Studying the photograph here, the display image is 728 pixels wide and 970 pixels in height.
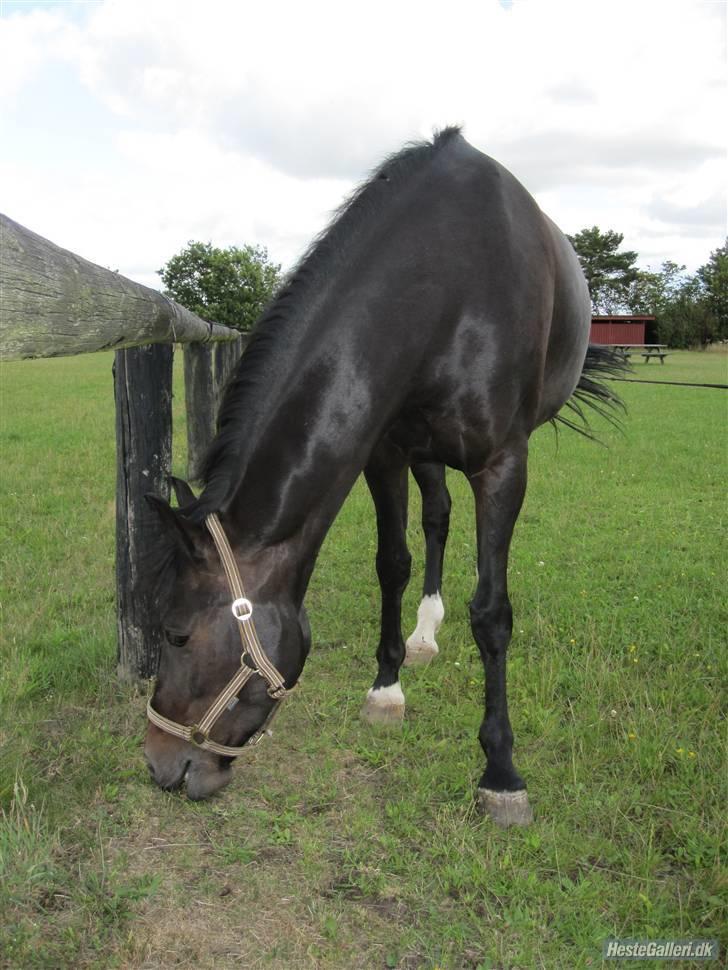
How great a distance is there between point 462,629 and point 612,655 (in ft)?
2.50

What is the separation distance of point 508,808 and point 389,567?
3.78 ft

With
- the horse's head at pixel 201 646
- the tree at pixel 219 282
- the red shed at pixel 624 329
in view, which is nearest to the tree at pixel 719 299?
the red shed at pixel 624 329

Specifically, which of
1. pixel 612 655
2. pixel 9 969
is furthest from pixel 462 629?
pixel 9 969

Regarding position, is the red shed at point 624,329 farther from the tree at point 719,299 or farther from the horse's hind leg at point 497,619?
the horse's hind leg at point 497,619

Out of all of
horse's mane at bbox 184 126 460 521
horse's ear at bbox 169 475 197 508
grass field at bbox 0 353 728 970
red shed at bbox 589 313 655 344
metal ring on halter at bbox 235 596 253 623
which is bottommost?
grass field at bbox 0 353 728 970

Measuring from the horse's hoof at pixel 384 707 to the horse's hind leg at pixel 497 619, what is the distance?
19.5 inches

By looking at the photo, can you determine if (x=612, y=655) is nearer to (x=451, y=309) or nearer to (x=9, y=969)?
(x=451, y=309)

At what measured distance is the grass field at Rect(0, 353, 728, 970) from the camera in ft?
6.41

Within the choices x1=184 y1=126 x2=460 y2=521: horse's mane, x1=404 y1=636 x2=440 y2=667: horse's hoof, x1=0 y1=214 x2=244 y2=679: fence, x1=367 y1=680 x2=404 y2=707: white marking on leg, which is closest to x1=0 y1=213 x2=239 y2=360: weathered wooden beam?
x1=0 y1=214 x2=244 y2=679: fence

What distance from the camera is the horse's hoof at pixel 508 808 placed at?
2.45 m

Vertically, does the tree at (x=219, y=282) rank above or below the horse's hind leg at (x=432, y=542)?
above

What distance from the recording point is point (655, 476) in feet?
25.4

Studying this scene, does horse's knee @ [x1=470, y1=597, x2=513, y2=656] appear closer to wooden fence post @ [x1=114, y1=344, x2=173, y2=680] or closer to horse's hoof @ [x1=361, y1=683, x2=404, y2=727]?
horse's hoof @ [x1=361, y1=683, x2=404, y2=727]

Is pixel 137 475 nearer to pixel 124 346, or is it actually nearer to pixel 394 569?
pixel 124 346
